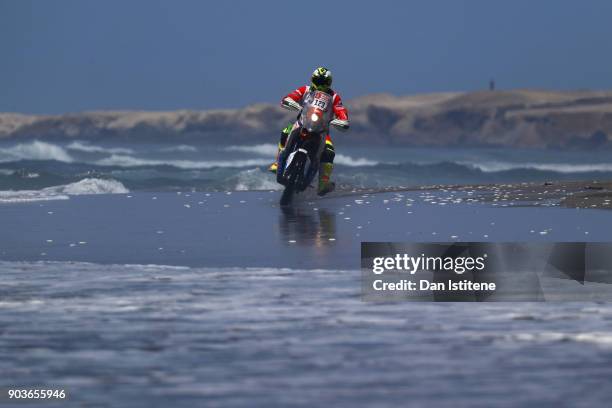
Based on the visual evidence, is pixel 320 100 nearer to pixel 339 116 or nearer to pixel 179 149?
pixel 339 116

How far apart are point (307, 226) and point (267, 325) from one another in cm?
846

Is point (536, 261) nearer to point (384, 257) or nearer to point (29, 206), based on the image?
point (384, 257)

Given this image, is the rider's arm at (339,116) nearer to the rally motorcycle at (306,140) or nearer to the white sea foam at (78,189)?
the rally motorcycle at (306,140)

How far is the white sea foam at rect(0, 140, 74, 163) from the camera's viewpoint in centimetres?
6682

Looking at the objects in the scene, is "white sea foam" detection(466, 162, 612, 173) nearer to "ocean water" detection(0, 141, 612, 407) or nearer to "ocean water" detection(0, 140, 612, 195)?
"ocean water" detection(0, 140, 612, 195)

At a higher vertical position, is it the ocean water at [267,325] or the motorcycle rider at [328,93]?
the motorcycle rider at [328,93]

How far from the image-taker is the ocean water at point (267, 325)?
6449 millimetres

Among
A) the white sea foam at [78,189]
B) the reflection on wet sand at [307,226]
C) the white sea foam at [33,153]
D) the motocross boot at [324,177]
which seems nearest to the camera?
the reflection on wet sand at [307,226]

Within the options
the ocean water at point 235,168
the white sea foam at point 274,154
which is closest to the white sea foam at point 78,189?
the ocean water at point 235,168

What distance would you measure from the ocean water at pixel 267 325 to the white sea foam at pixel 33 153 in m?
49.9

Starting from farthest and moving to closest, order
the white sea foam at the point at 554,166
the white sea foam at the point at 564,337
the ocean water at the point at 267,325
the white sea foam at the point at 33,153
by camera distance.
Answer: the white sea foam at the point at 554,166
the white sea foam at the point at 33,153
the white sea foam at the point at 564,337
the ocean water at the point at 267,325

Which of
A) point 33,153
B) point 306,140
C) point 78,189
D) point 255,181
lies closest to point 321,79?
point 306,140

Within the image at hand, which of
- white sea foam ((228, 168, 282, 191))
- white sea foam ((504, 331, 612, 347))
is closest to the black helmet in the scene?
white sea foam ((504, 331, 612, 347))

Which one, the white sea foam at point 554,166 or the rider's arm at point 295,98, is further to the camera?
the white sea foam at point 554,166
